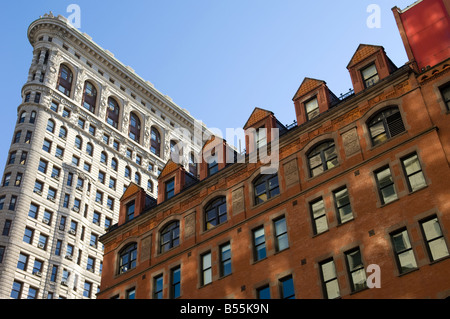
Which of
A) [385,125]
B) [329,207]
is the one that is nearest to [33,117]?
[329,207]

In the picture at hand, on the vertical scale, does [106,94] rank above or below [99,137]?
above

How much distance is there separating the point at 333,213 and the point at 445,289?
7.83m

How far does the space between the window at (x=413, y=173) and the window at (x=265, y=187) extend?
8.25 meters

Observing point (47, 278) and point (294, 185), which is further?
point (47, 278)

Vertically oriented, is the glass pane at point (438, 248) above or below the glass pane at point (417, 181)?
below

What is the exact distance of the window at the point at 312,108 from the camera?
36.3 m

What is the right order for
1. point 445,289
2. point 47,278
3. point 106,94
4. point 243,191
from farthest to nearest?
point 106,94 < point 47,278 < point 243,191 < point 445,289

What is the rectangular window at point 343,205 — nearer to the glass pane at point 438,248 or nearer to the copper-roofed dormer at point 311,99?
the glass pane at point 438,248

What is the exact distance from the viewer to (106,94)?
104 meters

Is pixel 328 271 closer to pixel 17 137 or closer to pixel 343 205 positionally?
pixel 343 205

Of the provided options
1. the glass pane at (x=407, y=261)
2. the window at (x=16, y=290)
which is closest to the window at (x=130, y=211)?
the glass pane at (x=407, y=261)

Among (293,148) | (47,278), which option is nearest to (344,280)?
(293,148)

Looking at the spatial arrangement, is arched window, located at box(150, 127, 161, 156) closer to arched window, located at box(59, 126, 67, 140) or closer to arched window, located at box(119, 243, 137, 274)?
arched window, located at box(59, 126, 67, 140)

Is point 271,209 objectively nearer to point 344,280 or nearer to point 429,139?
point 344,280
